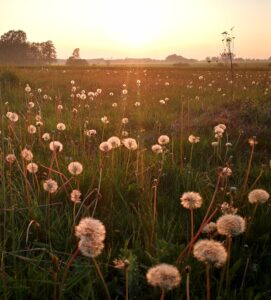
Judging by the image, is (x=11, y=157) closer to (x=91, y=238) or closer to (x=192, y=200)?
(x=192, y=200)

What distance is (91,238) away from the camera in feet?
5.09

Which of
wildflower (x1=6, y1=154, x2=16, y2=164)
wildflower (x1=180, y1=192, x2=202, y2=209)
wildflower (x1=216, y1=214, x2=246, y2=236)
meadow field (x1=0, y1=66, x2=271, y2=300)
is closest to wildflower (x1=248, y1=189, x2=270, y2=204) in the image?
meadow field (x1=0, y1=66, x2=271, y2=300)

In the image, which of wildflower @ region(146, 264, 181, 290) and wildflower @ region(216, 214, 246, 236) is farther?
wildflower @ region(216, 214, 246, 236)

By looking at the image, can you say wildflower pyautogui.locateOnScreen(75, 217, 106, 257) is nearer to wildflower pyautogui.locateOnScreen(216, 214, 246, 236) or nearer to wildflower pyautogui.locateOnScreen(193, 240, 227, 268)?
wildflower pyautogui.locateOnScreen(193, 240, 227, 268)

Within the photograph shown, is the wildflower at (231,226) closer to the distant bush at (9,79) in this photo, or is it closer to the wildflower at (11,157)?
the wildflower at (11,157)

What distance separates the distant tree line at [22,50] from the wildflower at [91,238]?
109671mm

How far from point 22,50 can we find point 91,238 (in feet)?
378

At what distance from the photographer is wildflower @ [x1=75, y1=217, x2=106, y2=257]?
1.54 meters

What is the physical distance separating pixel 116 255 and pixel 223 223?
99 cm

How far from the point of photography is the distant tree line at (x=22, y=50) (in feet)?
352

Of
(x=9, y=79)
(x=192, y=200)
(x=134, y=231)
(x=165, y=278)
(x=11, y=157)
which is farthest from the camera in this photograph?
(x=9, y=79)

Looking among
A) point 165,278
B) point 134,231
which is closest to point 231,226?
point 165,278

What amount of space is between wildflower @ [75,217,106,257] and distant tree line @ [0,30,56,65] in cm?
10967

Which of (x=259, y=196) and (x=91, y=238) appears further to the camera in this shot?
(x=259, y=196)
